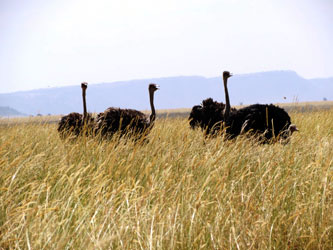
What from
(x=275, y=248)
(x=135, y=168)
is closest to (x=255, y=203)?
(x=275, y=248)

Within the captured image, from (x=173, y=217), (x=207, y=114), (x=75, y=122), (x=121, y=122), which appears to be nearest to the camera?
(x=173, y=217)

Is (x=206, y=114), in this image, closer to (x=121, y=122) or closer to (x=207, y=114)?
(x=207, y=114)

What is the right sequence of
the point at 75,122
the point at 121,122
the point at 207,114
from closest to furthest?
the point at 121,122
the point at 75,122
the point at 207,114

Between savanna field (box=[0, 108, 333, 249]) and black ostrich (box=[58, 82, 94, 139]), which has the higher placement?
black ostrich (box=[58, 82, 94, 139])

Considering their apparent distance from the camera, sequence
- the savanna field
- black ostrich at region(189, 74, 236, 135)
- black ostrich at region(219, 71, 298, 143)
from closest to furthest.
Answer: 1. the savanna field
2. black ostrich at region(219, 71, 298, 143)
3. black ostrich at region(189, 74, 236, 135)

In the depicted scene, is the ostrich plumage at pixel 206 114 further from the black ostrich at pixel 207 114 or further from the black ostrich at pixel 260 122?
the black ostrich at pixel 260 122

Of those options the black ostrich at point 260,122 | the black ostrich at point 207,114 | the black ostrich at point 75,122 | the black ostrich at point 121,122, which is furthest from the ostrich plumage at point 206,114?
the black ostrich at point 75,122

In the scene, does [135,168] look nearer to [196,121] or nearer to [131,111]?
[131,111]

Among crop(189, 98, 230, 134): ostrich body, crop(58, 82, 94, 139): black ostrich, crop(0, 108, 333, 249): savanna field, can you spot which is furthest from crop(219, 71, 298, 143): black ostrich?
crop(58, 82, 94, 139): black ostrich

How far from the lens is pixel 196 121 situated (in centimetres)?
1136

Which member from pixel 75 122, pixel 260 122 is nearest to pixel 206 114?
pixel 260 122

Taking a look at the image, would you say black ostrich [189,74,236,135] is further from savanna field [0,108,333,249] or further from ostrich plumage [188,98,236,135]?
savanna field [0,108,333,249]

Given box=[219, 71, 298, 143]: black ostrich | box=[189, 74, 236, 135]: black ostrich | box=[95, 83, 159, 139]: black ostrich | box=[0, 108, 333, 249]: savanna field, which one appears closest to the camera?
box=[0, 108, 333, 249]: savanna field

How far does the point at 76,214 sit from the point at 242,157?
271 cm
